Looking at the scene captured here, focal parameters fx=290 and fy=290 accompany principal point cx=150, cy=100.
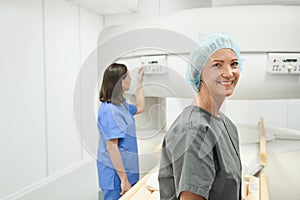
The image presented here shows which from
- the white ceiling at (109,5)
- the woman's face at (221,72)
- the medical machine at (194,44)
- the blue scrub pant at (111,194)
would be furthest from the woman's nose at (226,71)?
the white ceiling at (109,5)

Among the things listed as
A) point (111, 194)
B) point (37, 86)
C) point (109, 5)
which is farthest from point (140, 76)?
point (109, 5)

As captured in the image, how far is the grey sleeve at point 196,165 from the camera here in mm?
688

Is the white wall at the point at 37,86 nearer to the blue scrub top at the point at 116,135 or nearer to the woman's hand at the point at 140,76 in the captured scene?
the blue scrub top at the point at 116,135

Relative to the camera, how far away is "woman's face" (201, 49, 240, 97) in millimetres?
714

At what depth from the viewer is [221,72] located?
0.72 meters

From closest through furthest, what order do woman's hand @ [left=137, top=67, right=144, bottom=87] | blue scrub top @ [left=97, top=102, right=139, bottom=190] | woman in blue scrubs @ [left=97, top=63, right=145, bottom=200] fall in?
1. woman's hand @ [left=137, top=67, right=144, bottom=87]
2. woman in blue scrubs @ [left=97, top=63, right=145, bottom=200]
3. blue scrub top @ [left=97, top=102, right=139, bottom=190]

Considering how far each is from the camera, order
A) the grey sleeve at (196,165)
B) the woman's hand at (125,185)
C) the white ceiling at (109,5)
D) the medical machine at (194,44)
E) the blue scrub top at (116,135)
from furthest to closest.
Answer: the white ceiling at (109,5) < the woman's hand at (125,185) < the blue scrub top at (116,135) < the medical machine at (194,44) < the grey sleeve at (196,165)

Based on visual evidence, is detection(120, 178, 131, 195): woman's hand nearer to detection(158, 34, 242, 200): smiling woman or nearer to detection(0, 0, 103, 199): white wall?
detection(158, 34, 242, 200): smiling woman

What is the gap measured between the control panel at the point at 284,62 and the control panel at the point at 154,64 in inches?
12.9

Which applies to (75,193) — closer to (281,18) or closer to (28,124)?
(28,124)

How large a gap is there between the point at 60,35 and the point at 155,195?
2.06 m

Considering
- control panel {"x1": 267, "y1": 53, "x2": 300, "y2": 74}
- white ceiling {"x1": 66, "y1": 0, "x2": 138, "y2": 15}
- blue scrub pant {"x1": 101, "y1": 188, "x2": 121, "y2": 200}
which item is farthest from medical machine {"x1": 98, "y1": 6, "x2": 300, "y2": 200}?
white ceiling {"x1": 66, "y1": 0, "x2": 138, "y2": 15}

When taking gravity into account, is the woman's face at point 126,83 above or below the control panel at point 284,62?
below

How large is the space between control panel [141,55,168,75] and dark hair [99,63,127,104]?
0.12 metres
